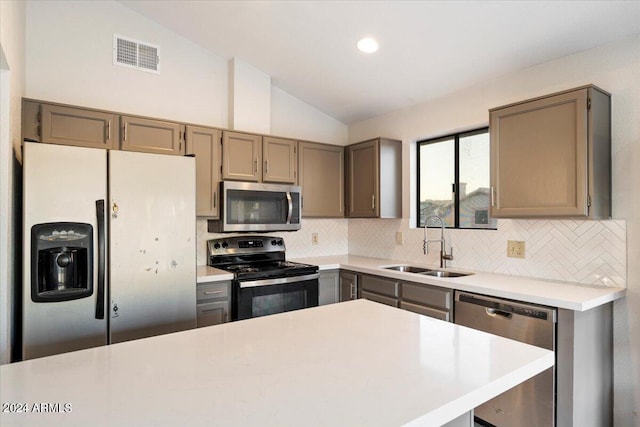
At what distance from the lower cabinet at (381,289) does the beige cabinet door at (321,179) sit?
2.82 feet

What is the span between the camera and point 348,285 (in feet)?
11.0

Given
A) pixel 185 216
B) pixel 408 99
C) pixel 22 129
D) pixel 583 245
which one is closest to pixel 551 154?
pixel 583 245

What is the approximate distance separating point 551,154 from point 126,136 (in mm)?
2819

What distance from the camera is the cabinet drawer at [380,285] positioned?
113 inches

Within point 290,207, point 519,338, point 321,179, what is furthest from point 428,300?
point 321,179

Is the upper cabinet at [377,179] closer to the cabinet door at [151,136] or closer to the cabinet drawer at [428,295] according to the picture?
the cabinet drawer at [428,295]

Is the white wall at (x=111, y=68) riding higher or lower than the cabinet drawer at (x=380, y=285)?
higher

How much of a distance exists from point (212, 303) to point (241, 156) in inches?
49.2

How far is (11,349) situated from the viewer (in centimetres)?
184

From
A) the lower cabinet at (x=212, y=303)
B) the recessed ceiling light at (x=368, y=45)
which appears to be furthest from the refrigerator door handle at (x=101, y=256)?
the recessed ceiling light at (x=368, y=45)

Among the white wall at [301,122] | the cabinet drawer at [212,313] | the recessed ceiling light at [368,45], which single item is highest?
the recessed ceiling light at [368,45]

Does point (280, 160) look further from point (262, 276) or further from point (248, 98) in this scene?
point (262, 276)

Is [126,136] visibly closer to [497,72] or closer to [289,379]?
[289,379]

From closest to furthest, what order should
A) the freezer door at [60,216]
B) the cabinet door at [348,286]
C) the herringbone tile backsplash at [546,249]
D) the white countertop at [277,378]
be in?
the white countertop at [277,378] → the freezer door at [60,216] → the herringbone tile backsplash at [546,249] → the cabinet door at [348,286]
